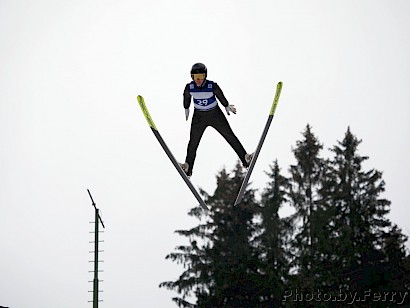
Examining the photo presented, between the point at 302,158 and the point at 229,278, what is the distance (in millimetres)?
7912

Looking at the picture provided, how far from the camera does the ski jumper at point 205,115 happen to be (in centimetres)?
1210

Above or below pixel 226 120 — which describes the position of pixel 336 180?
above

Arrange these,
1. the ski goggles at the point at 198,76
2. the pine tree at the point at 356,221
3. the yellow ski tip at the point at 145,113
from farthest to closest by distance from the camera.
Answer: the pine tree at the point at 356,221 → the yellow ski tip at the point at 145,113 → the ski goggles at the point at 198,76

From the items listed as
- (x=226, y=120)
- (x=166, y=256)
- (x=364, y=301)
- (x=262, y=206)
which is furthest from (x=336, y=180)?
(x=226, y=120)

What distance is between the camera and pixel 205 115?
498 inches

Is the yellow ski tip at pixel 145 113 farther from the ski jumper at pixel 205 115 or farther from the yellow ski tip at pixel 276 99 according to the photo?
the yellow ski tip at pixel 276 99

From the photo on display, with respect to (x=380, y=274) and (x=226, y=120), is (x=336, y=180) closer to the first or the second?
(x=380, y=274)

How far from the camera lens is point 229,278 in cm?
3475

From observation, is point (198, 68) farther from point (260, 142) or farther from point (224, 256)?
point (224, 256)

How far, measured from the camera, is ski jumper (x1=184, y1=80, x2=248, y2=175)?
39.7ft

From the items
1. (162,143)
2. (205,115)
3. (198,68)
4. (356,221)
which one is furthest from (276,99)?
(356,221)

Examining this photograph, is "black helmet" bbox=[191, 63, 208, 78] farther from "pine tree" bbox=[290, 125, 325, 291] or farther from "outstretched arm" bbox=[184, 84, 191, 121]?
"pine tree" bbox=[290, 125, 325, 291]

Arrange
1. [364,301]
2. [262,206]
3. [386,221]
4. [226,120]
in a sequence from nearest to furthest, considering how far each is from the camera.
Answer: [226,120] → [364,301] → [386,221] → [262,206]

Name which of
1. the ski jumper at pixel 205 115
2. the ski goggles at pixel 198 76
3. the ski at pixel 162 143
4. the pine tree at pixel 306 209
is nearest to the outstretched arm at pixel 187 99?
the ski jumper at pixel 205 115
